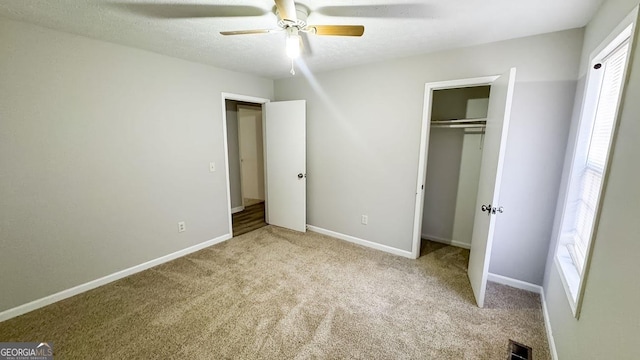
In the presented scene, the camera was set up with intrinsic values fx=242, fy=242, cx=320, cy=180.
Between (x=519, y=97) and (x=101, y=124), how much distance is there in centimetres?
377

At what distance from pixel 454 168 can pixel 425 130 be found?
904mm

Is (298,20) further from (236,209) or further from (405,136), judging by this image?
(236,209)

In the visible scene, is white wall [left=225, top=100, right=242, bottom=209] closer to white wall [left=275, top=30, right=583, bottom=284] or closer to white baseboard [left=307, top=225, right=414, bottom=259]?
white wall [left=275, top=30, right=583, bottom=284]

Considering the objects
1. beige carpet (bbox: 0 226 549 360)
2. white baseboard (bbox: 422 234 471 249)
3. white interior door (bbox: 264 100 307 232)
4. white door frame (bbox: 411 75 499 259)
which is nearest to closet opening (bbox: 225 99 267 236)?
white interior door (bbox: 264 100 307 232)

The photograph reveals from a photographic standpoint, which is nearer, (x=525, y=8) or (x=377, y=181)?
(x=525, y=8)

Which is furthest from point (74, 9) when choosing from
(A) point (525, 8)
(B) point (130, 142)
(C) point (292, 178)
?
(A) point (525, 8)

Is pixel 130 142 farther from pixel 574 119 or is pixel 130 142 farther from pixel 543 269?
pixel 543 269

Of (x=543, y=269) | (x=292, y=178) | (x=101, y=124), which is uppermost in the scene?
(x=101, y=124)

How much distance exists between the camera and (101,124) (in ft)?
7.27

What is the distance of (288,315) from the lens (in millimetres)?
1960

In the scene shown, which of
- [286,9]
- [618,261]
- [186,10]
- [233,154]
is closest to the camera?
[618,261]

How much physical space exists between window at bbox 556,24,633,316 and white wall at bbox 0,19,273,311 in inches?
136

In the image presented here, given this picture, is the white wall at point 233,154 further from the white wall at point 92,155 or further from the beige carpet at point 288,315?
the beige carpet at point 288,315

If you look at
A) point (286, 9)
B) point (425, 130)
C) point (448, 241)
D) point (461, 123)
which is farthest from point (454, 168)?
point (286, 9)
